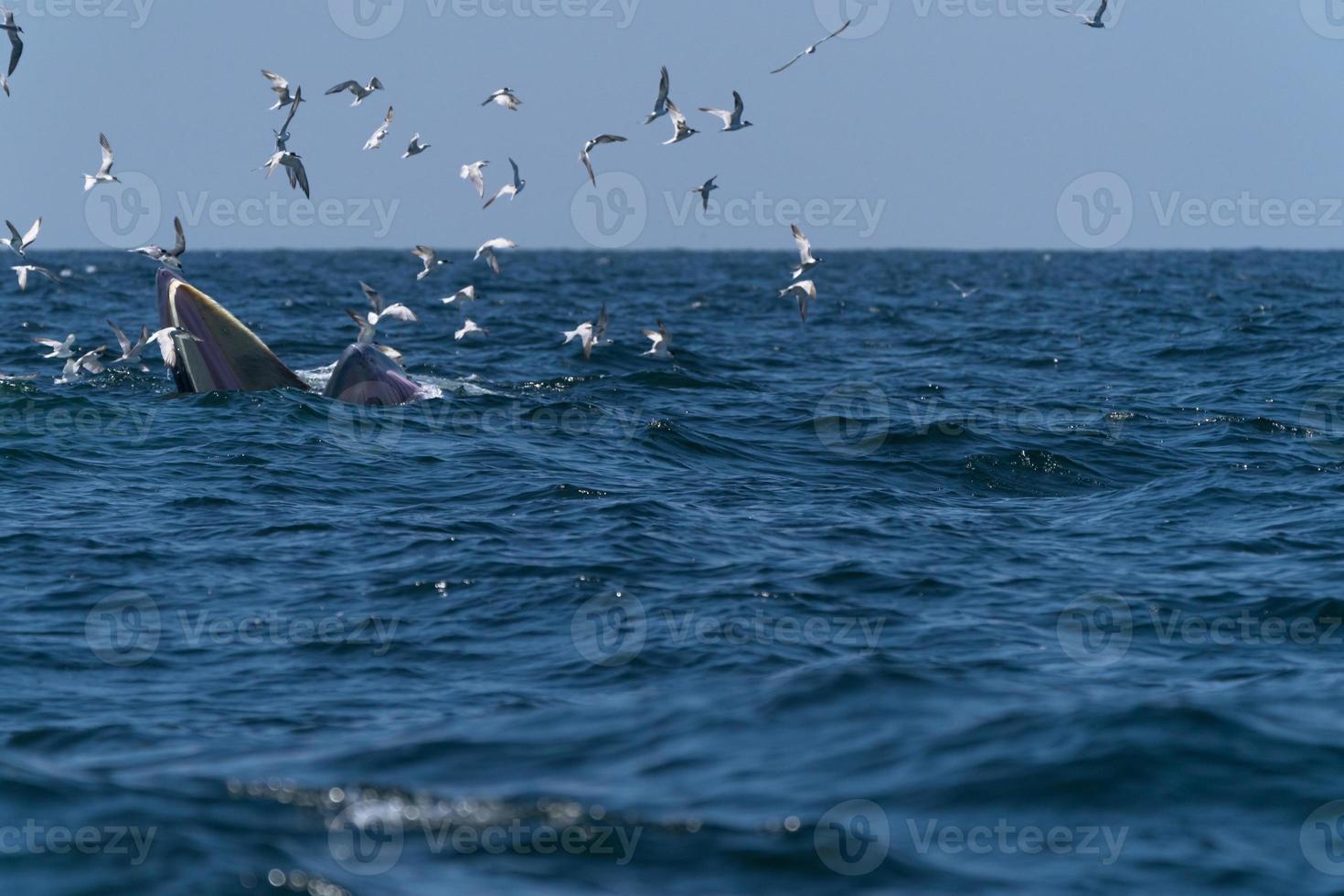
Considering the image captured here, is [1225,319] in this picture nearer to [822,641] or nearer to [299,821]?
[822,641]

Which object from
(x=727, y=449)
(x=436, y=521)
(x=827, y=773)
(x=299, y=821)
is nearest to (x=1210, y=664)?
(x=827, y=773)

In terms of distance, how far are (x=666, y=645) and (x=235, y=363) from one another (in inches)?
504

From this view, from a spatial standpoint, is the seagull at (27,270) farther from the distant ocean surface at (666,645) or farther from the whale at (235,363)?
the distant ocean surface at (666,645)

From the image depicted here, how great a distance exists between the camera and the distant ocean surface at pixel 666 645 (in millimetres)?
7984

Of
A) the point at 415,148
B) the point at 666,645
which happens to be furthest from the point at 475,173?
the point at 666,645

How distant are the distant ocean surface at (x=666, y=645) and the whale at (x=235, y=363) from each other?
0.51 metres

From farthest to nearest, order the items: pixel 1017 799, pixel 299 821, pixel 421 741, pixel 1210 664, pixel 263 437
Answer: pixel 263 437 → pixel 1210 664 → pixel 421 741 → pixel 1017 799 → pixel 299 821

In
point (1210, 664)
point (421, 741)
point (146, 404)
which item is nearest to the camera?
point (421, 741)

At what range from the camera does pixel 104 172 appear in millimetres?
23219

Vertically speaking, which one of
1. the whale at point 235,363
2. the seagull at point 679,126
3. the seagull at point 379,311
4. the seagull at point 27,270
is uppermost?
the seagull at point 679,126

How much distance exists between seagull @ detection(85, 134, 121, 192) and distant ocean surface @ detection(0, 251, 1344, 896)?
11.0 ft

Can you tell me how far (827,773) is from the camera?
8.97 meters

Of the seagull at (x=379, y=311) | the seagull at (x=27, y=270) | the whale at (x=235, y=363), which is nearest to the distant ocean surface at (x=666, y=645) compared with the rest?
the whale at (x=235, y=363)

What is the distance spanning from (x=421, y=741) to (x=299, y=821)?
4.55 feet
